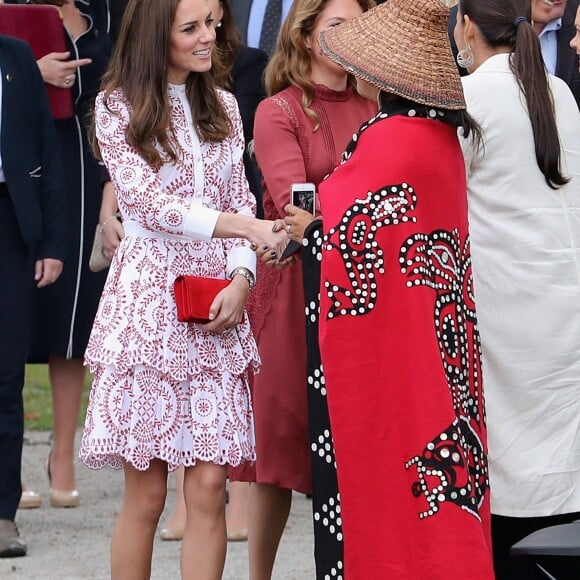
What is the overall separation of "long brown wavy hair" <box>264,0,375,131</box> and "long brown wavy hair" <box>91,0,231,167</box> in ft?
1.09

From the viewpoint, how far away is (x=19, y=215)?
6027 mm

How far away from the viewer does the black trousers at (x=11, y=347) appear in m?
6.13

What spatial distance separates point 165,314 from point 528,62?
1372 mm

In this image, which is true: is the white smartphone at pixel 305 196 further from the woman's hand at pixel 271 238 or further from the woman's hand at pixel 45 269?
the woman's hand at pixel 45 269

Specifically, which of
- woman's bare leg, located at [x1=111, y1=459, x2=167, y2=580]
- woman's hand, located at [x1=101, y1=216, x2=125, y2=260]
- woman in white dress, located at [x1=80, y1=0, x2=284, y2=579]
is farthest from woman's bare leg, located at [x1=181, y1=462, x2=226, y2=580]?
woman's hand, located at [x1=101, y1=216, x2=125, y2=260]

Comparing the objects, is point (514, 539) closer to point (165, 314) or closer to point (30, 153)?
point (165, 314)

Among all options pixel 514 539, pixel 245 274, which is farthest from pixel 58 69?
pixel 514 539

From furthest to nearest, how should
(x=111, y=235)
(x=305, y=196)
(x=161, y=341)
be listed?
(x=111, y=235) → (x=161, y=341) → (x=305, y=196)

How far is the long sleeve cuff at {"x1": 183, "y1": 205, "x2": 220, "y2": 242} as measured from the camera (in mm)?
4605

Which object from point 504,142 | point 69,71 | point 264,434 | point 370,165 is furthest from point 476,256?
point 69,71

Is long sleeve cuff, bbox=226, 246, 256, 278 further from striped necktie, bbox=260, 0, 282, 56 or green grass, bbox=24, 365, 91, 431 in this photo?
green grass, bbox=24, 365, 91, 431

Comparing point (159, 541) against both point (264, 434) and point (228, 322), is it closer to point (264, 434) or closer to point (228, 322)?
point (264, 434)

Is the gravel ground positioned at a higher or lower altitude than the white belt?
lower

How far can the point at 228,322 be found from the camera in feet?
15.4
